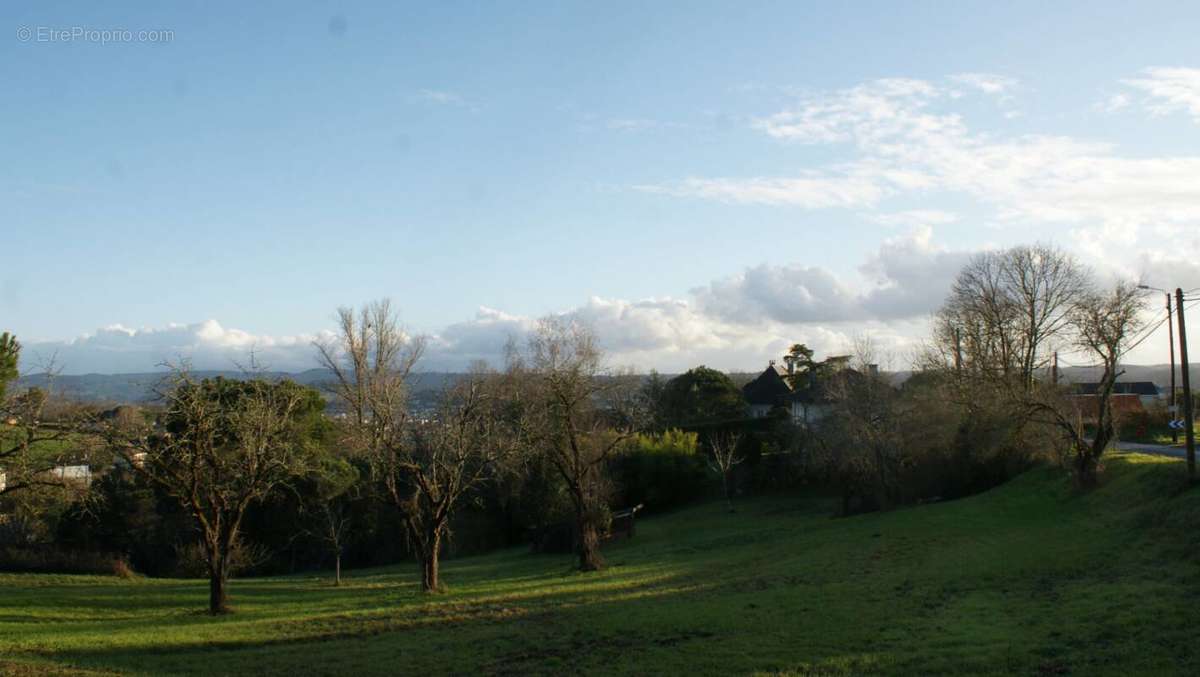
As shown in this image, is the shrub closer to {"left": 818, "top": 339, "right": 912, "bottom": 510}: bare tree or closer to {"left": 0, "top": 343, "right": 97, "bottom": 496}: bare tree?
{"left": 818, "top": 339, "right": 912, "bottom": 510}: bare tree

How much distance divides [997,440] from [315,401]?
106 ft

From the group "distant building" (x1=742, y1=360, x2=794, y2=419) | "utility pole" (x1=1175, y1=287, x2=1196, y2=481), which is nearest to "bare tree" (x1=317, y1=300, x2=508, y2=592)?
"utility pole" (x1=1175, y1=287, x2=1196, y2=481)

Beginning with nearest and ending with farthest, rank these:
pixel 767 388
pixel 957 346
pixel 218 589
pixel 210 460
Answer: pixel 210 460 → pixel 218 589 → pixel 957 346 → pixel 767 388

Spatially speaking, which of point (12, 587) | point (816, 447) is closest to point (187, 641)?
point (12, 587)

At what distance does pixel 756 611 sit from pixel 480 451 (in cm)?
1324

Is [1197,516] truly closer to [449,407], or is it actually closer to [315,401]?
[449,407]

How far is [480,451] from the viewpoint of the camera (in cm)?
2872

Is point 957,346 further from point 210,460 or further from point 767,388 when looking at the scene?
point 210,460

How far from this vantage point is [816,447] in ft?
144

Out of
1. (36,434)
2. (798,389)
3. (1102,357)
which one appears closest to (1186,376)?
(1102,357)

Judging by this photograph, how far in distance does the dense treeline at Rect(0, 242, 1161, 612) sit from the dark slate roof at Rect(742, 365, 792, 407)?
7.99 m

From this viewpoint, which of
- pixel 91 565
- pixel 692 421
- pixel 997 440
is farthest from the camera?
pixel 692 421

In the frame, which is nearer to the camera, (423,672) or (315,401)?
(423,672)

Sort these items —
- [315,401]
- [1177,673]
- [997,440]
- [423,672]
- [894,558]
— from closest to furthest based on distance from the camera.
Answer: [1177,673]
[423,672]
[894,558]
[997,440]
[315,401]
